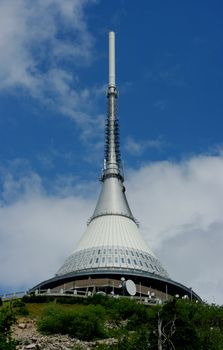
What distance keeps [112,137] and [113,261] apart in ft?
78.0

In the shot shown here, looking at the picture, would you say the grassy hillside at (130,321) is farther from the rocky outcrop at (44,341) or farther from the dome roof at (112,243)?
the dome roof at (112,243)

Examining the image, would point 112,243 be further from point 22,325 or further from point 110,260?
point 22,325

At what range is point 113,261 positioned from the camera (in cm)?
7894

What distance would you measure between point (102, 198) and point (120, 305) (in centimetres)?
3445

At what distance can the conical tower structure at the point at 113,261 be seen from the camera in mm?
76750

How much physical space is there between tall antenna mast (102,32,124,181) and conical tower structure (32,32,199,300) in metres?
0.74

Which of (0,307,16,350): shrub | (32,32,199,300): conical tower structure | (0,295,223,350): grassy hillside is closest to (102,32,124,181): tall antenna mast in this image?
(32,32,199,300): conical tower structure

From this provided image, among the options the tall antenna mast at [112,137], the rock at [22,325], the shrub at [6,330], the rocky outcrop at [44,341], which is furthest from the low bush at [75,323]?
the tall antenna mast at [112,137]

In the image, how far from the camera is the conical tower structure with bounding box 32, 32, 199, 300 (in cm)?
7675

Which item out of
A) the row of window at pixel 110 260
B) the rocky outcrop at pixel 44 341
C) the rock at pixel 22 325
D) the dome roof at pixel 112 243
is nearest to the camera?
the rocky outcrop at pixel 44 341

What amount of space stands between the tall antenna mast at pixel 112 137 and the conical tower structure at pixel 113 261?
742mm

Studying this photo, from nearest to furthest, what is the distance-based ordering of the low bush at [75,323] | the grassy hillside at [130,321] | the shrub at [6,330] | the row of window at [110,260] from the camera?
1. the shrub at [6,330]
2. the grassy hillside at [130,321]
3. the low bush at [75,323]
4. the row of window at [110,260]

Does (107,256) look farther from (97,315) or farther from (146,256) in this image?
(97,315)

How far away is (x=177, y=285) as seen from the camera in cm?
8006
